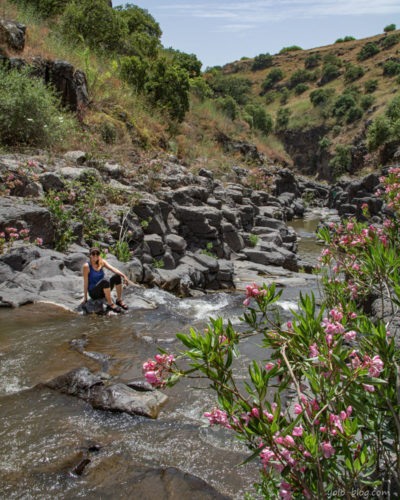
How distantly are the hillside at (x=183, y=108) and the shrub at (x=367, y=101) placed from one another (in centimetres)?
13

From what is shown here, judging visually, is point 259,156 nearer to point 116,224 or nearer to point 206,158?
A: point 206,158

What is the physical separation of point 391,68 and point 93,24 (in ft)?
164

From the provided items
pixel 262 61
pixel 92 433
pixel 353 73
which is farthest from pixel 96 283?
pixel 262 61

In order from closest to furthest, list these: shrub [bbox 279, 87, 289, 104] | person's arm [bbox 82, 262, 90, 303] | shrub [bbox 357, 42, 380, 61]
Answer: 1. person's arm [bbox 82, 262, 90, 303]
2. shrub [bbox 357, 42, 380, 61]
3. shrub [bbox 279, 87, 289, 104]

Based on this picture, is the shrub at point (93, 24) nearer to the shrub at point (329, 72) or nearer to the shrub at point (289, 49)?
the shrub at point (329, 72)

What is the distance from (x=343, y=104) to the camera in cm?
5291

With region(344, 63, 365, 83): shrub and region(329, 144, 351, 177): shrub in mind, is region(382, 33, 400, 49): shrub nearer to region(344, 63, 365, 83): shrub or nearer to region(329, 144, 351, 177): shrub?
region(344, 63, 365, 83): shrub

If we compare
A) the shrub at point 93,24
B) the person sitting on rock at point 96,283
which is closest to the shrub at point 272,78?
the shrub at point 93,24

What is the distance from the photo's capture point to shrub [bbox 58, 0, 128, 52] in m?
16.4

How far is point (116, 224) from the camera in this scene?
912cm

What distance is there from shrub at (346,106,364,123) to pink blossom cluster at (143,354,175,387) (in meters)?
54.7

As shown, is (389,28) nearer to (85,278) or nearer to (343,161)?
(343,161)

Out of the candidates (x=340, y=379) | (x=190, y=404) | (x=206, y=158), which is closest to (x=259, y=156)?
(x=206, y=158)

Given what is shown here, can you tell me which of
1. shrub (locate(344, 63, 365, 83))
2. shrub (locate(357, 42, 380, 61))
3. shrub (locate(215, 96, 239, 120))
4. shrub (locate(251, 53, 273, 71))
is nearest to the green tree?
shrub (locate(215, 96, 239, 120))
